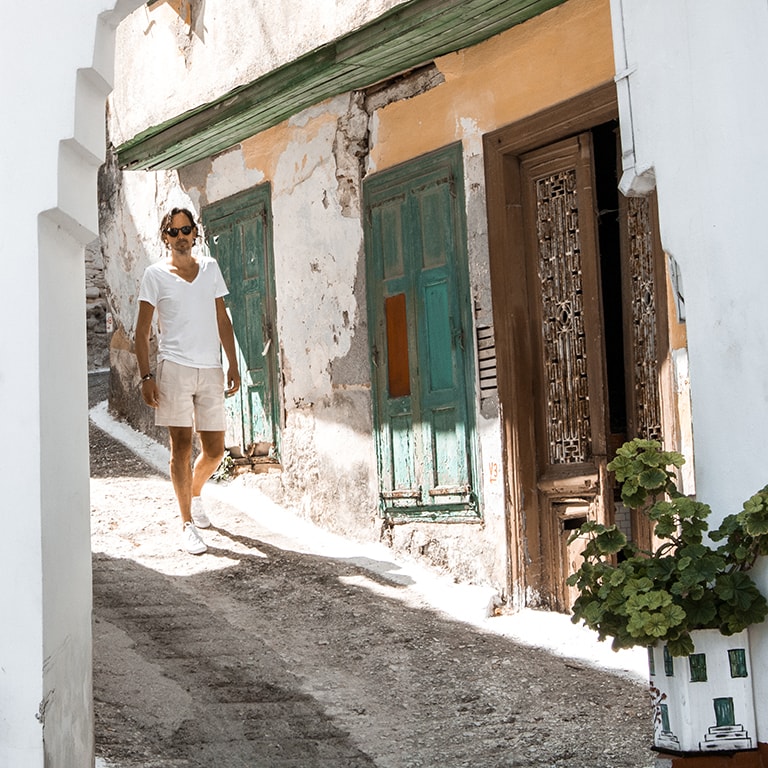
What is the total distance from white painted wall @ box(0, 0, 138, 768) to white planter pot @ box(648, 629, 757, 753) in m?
1.83

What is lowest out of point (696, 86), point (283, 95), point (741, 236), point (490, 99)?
point (741, 236)

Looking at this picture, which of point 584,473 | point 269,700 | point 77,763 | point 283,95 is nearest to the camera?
point 77,763

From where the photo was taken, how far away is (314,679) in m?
5.50

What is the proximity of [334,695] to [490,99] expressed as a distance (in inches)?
140

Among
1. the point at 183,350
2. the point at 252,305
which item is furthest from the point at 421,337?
the point at 252,305

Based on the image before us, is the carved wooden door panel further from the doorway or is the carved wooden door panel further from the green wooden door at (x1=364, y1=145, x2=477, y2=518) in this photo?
the green wooden door at (x1=364, y1=145, x2=477, y2=518)

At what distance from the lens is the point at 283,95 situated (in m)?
8.38

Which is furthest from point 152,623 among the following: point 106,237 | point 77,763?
point 106,237

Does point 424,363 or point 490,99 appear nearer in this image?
point 490,99

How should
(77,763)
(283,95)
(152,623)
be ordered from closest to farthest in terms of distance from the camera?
(77,763)
(152,623)
(283,95)

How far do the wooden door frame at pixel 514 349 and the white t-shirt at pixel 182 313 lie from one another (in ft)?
5.96

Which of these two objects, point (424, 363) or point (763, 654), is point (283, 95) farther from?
point (763, 654)

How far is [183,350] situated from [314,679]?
2773 millimetres

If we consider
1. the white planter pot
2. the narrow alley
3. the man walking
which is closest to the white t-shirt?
the man walking
